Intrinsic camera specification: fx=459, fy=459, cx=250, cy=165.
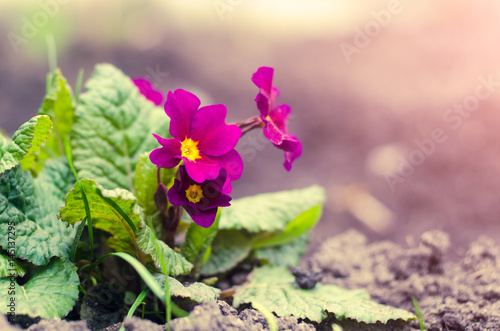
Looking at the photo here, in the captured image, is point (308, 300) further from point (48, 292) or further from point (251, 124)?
point (48, 292)

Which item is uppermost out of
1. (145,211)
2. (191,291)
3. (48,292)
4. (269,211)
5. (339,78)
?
(339,78)

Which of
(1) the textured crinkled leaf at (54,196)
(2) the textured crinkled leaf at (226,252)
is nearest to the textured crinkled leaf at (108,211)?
(1) the textured crinkled leaf at (54,196)

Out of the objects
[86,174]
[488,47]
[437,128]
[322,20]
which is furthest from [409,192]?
[86,174]

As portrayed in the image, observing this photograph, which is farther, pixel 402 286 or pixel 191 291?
pixel 402 286

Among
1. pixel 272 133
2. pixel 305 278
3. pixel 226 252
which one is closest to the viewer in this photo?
pixel 272 133

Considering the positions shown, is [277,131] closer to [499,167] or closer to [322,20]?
[499,167]

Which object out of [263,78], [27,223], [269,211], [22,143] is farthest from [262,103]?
[27,223]
